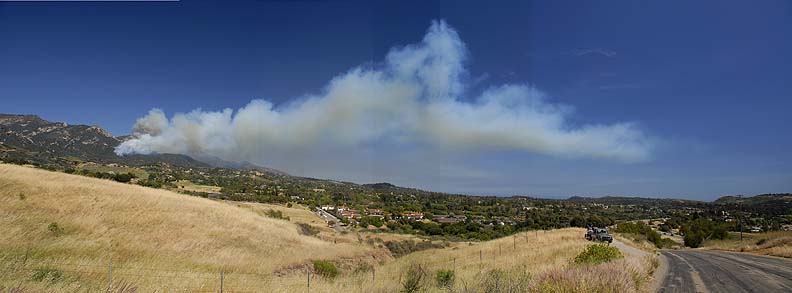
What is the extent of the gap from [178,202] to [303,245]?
12.9m

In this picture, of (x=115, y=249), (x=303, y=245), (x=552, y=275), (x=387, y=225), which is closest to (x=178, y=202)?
(x=303, y=245)

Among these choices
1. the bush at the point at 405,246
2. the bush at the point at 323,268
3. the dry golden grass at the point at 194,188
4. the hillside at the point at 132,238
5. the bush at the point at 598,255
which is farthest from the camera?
the dry golden grass at the point at 194,188

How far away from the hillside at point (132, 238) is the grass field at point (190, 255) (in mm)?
79

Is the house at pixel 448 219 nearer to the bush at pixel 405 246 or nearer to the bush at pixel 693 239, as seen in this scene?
the bush at pixel 405 246

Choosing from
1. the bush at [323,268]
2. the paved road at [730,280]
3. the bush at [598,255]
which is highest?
the bush at [598,255]

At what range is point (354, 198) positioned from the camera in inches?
6437

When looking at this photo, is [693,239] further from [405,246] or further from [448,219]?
[448,219]

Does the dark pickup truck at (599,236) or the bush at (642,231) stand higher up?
the dark pickup truck at (599,236)

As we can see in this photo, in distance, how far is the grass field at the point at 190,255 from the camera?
10953 millimetres

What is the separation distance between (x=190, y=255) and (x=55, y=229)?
22.6ft

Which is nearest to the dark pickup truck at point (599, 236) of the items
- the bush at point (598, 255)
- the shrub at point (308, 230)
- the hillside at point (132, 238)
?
the hillside at point (132, 238)

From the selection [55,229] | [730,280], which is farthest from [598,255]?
[55,229]

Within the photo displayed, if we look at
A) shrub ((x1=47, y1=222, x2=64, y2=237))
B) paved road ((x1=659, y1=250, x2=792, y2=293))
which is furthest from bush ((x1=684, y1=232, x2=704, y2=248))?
shrub ((x1=47, y1=222, x2=64, y2=237))

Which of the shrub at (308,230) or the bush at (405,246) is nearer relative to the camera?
the bush at (405,246)
